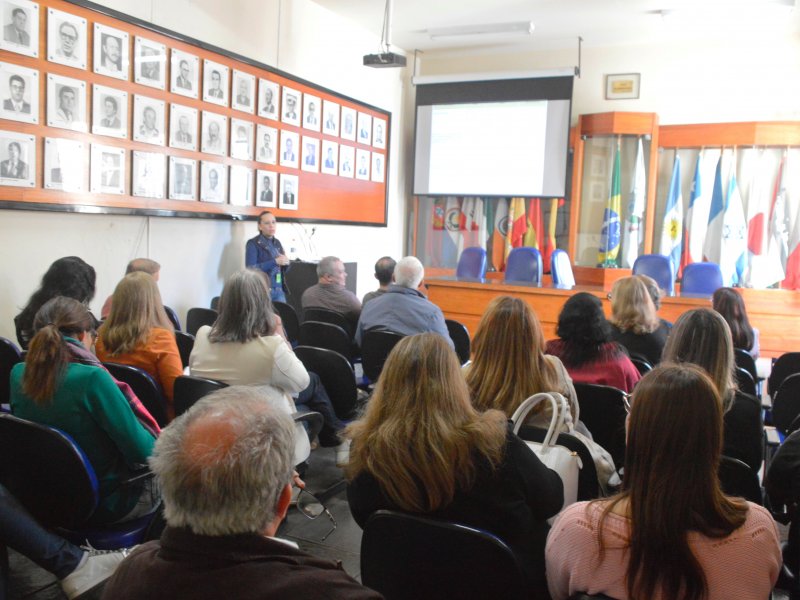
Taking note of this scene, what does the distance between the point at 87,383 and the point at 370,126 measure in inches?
266

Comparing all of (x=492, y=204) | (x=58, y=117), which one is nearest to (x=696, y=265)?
(x=492, y=204)

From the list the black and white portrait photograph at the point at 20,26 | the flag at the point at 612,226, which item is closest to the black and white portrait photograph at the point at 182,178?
the black and white portrait photograph at the point at 20,26

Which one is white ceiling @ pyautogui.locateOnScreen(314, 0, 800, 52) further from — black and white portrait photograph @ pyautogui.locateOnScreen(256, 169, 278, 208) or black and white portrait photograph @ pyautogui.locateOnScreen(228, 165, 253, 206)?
black and white portrait photograph @ pyautogui.locateOnScreen(228, 165, 253, 206)

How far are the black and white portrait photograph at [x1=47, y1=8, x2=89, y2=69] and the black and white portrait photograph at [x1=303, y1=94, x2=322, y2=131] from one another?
2664 mm

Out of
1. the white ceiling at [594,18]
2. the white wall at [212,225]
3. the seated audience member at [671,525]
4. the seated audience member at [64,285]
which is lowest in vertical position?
the seated audience member at [671,525]

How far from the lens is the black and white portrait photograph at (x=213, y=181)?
19.0ft

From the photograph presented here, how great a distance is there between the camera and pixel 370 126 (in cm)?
830

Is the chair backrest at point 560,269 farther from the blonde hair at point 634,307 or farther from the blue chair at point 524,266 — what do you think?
the blonde hair at point 634,307

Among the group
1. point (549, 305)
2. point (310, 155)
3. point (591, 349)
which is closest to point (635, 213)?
point (549, 305)

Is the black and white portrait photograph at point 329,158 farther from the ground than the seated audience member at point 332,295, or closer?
farther from the ground

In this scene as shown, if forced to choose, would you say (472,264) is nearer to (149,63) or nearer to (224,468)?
(149,63)

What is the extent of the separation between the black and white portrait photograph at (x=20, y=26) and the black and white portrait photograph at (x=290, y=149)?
2.68m

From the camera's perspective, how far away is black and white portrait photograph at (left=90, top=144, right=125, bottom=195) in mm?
4801

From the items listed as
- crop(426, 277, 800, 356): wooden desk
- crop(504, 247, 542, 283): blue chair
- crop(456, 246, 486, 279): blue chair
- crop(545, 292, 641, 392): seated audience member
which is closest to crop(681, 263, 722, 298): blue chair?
crop(426, 277, 800, 356): wooden desk
